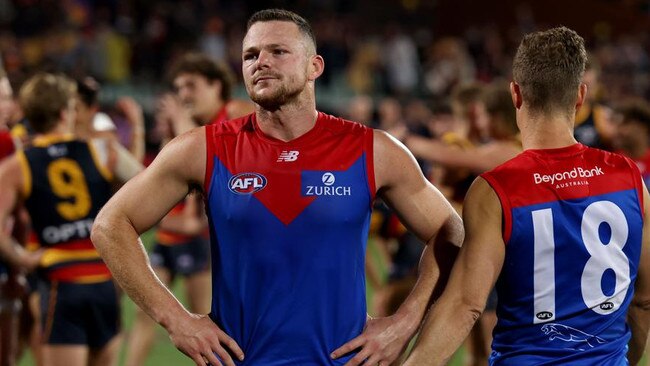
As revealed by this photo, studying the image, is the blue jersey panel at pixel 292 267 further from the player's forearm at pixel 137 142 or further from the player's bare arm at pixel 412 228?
the player's forearm at pixel 137 142

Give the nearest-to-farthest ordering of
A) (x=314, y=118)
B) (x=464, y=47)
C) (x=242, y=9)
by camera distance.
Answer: (x=314, y=118)
(x=242, y=9)
(x=464, y=47)

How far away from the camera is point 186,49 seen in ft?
72.3

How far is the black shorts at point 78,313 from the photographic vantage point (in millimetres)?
6234

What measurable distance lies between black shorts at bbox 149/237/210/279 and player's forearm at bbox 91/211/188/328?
195 inches

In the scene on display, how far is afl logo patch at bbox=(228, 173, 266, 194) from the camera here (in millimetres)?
3867

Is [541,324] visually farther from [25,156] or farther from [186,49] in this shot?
[186,49]

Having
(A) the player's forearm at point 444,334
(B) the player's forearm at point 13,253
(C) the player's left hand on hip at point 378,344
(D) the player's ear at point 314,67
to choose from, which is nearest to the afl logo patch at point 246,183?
(D) the player's ear at point 314,67

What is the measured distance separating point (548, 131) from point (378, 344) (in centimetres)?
100

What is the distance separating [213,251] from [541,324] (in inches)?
49.0

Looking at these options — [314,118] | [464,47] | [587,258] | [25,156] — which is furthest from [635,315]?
[464,47]

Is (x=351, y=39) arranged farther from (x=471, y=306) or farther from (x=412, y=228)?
(x=471, y=306)

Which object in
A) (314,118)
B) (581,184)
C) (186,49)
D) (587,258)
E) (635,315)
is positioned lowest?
(635,315)

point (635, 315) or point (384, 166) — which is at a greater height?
point (384, 166)

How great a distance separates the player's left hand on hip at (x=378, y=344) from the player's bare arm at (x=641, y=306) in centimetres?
92
